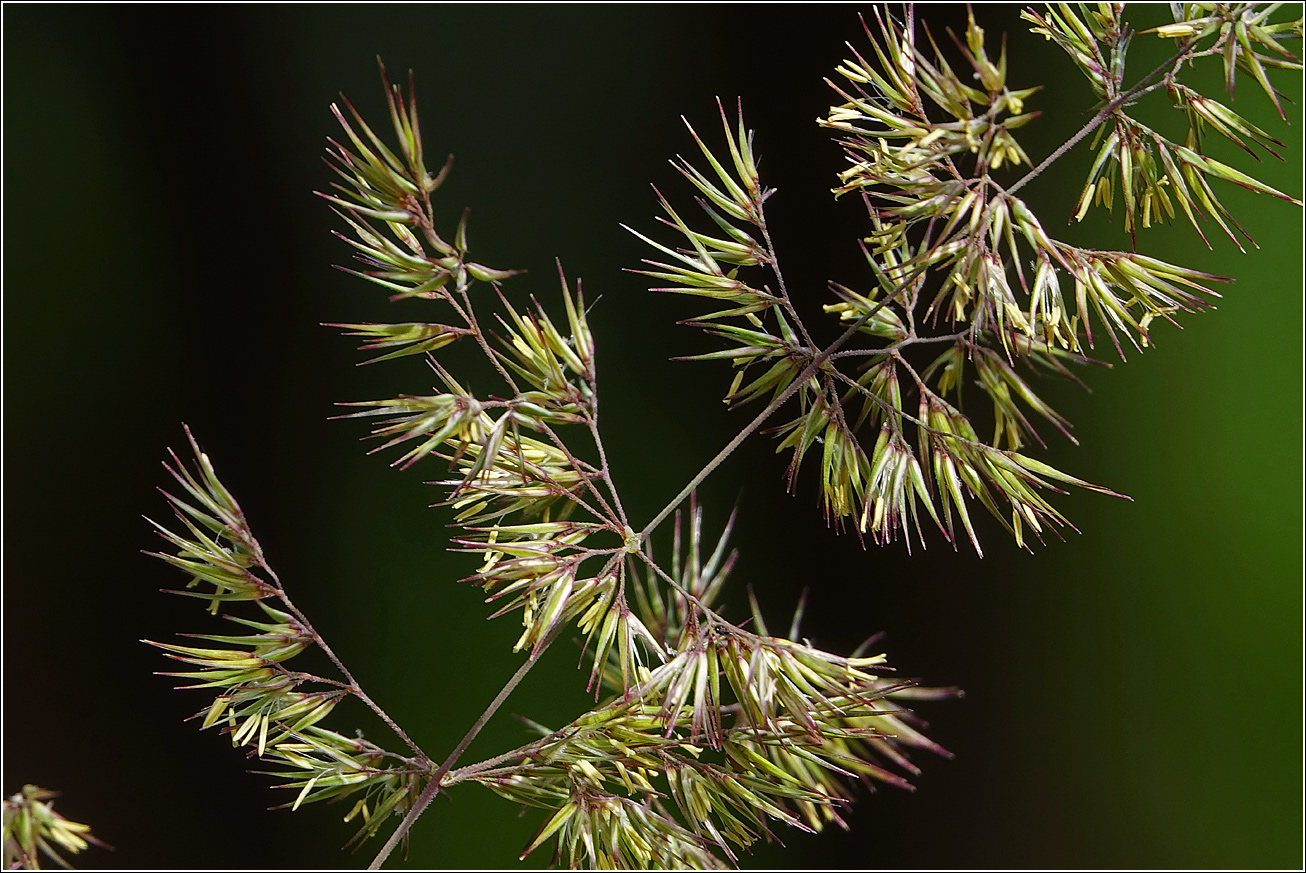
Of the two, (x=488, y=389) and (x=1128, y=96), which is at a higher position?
(x=1128, y=96)

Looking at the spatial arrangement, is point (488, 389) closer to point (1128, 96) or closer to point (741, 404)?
point (741, 404)

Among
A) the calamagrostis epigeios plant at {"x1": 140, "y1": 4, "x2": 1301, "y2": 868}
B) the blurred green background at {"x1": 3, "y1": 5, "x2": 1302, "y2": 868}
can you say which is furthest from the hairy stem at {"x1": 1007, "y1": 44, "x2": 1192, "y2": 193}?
the blurred green background at {"x1": 3, "y1": 5, "x2": 1302, "y2": 868}

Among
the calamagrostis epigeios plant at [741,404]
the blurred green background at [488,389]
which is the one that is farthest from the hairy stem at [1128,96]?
the blurred green background at [488,389]

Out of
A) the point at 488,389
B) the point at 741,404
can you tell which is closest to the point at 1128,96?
the point at 741,404

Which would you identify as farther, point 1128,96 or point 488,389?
point 488,389

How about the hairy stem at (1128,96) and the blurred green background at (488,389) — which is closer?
the hairy stem at (1128,96)

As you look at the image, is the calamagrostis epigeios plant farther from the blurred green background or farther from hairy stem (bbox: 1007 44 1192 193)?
the blurred green background

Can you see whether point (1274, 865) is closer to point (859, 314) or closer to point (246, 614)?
point (859, 314)

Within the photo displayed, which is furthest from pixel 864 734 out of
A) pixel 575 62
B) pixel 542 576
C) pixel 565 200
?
pixel 575 62

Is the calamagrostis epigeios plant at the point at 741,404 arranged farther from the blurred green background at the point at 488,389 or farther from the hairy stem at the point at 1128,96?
the blurred green background at the point at 488,389

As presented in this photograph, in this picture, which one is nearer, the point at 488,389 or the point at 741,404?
the point at 741,404
